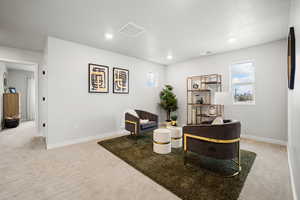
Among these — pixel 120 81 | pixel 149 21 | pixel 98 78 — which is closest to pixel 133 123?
pixel 120 81

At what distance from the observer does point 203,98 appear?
4.72m

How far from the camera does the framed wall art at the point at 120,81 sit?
164 inches

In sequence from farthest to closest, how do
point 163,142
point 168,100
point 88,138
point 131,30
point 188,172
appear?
point 168,100
point 88,138
point 131,30
point 163,142
point 188,172

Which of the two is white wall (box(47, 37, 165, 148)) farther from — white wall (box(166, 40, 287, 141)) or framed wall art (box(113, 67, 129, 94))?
white wall (box(166, 40, 287, 141))

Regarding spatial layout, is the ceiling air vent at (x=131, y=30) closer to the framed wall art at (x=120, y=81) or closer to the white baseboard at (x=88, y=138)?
the framed wall art at (x=120, y=81)

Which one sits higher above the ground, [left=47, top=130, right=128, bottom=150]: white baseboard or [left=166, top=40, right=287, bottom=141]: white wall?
[left=166, top=40, right=287, bottom=141]: white wall

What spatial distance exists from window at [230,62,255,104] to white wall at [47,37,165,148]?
3.40 meters

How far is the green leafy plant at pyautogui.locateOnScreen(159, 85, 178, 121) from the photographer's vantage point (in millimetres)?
5293

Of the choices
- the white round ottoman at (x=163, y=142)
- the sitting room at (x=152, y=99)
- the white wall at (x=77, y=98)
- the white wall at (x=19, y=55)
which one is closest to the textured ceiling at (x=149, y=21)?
the sitting room at (x=152, y=99)

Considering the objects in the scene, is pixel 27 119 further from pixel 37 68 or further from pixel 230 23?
pixel 230 23

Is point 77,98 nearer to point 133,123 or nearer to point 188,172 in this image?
point 133,123

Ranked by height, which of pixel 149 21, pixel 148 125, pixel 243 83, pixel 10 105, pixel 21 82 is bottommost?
pixel 148 125

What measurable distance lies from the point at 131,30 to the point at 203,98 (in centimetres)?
338

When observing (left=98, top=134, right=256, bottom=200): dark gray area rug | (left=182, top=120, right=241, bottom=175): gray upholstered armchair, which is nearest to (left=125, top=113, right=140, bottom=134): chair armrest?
(left=98, top=134, right=256, bottom=200): dark gray area rug
